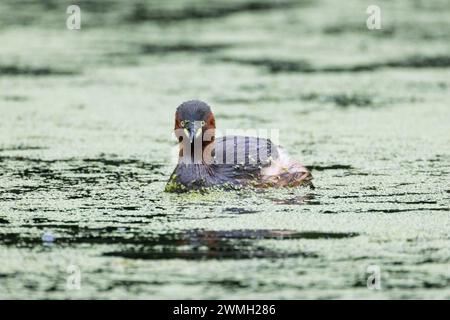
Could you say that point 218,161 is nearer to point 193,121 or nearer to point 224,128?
point 193,121

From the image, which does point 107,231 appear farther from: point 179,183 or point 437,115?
point 437,115

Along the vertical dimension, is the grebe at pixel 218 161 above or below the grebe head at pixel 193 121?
below

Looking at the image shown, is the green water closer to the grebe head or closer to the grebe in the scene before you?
the grebe

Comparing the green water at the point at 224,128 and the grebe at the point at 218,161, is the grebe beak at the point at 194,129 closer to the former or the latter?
the grebe at the point at 218,161

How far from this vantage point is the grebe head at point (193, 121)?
10.9m

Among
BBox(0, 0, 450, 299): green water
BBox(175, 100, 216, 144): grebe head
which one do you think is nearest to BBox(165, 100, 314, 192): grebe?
BBox(175, 100, 216, 144): grebe head

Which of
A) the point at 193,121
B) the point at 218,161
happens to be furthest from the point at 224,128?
the point at 193,121

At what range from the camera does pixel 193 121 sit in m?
10.9

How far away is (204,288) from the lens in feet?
26.8

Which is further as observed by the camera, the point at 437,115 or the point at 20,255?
the point at 437,115

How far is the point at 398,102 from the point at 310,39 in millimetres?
4913

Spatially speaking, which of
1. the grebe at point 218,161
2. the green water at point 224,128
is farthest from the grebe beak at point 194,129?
the green water at point 224,128

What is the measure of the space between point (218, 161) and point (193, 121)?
514mm
